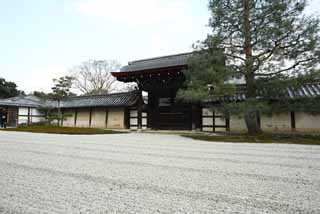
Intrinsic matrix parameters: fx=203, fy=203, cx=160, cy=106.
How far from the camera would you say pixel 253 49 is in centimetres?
707

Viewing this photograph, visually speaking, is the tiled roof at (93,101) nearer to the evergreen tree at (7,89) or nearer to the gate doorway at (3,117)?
the gate doorway at (3,117)

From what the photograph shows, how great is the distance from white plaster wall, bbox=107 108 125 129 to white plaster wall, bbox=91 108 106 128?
1.48ft

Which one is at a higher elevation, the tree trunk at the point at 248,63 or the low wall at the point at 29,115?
the tree trunk at the point at 248,63

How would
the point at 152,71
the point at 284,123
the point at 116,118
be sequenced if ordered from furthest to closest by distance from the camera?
the point at 116,118 < the point at 152,71 < the point at 284,123

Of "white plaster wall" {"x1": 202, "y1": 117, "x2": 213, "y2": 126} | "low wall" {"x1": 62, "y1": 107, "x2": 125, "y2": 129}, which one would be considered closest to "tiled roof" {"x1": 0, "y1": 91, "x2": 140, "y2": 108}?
"low wall" {"x1": 62, "y1": 107, "x2": 125, "y2": 129}

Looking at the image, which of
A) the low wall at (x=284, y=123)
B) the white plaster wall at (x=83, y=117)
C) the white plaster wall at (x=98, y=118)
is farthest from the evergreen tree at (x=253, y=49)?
the white plaster wall at (x=83, y=117)

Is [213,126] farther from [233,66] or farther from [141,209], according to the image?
[141,209]

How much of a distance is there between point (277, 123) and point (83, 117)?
11089mm

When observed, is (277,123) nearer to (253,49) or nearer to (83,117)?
(253,49)

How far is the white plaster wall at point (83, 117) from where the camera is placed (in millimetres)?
13142

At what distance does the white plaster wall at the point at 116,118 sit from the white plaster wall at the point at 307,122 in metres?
8.69

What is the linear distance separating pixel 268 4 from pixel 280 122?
4.96 m

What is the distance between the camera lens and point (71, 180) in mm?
2217

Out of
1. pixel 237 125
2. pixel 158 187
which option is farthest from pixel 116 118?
pixel 158 187
